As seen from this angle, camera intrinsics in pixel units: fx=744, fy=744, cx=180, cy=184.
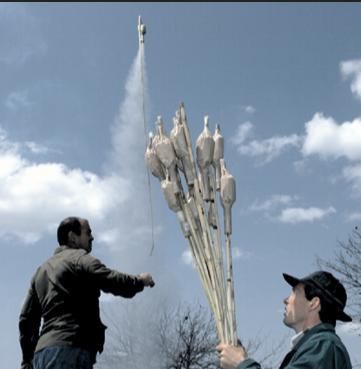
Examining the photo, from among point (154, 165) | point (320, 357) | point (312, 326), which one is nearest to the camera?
point (320, 357)

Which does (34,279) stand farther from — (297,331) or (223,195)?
(297,331)

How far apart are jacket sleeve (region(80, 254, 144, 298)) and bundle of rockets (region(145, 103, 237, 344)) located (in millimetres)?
445

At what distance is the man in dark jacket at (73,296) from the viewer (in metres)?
4.91

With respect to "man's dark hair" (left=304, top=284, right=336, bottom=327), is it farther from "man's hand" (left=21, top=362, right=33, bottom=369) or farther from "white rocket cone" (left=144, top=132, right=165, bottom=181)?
"man's hand" (left=21, top=362, right=33, bottom=369)

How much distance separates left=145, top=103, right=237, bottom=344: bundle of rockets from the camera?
15.6ft

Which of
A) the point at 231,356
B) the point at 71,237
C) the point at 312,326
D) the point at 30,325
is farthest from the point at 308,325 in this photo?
the point at 30,325

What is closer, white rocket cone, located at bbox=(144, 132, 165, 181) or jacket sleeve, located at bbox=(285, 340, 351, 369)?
jacket sleeve, located at bbox=(285, 340, 351, 369)

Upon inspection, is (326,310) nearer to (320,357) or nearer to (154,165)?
(320,357)

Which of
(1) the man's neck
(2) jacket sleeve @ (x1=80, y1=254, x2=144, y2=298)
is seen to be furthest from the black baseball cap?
(2) jacket sleeve @ (x1=80, y1=254, x2=144, y2=298)

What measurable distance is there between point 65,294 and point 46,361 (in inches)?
17.9

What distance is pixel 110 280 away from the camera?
485 centimetres

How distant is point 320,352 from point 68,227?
2289 mm

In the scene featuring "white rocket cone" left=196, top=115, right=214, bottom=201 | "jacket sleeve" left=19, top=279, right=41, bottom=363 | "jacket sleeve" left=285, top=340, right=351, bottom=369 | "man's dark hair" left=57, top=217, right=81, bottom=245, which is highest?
"white rocket cone" left=196, top=115, right=214, bottom=201

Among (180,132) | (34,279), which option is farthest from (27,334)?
(180,132)
